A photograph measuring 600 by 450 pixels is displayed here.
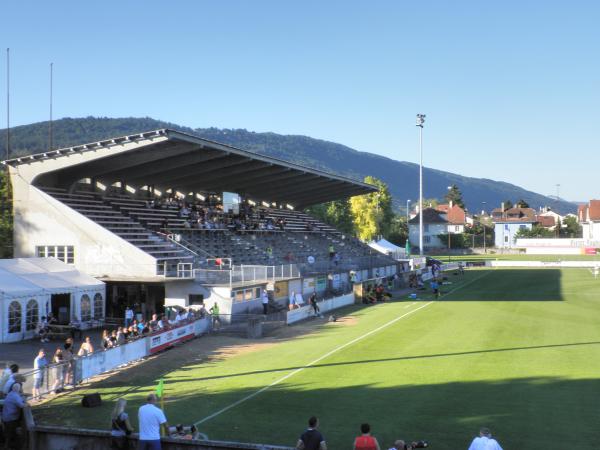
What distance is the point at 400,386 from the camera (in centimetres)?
1780

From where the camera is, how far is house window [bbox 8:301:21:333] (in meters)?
26.5

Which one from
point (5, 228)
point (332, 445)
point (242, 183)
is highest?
point (242, 183)

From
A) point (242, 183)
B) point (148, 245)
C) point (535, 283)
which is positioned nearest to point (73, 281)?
point (148, 245)

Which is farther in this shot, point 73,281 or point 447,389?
point 73,281

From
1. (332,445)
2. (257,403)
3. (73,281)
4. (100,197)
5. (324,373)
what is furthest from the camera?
(100,197)

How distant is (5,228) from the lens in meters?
41.4

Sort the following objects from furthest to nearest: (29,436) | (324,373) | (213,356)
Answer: (213,356)
(324,373)
(29,436)

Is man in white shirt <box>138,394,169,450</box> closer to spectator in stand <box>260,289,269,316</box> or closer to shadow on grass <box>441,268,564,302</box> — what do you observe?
spectator in stand <box>260,289,269,316</box>

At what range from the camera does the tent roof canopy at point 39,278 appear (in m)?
27.1

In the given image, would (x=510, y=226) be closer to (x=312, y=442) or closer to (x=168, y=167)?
(x=168, y=167)

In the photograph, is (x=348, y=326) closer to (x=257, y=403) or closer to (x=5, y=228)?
(x=257, y=403)

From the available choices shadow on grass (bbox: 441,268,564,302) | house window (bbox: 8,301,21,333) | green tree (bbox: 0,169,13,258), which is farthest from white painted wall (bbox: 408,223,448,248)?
house window (bbox: 8,301,21,333)

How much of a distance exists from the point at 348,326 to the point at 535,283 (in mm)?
30811

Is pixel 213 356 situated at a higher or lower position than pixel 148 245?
lower
